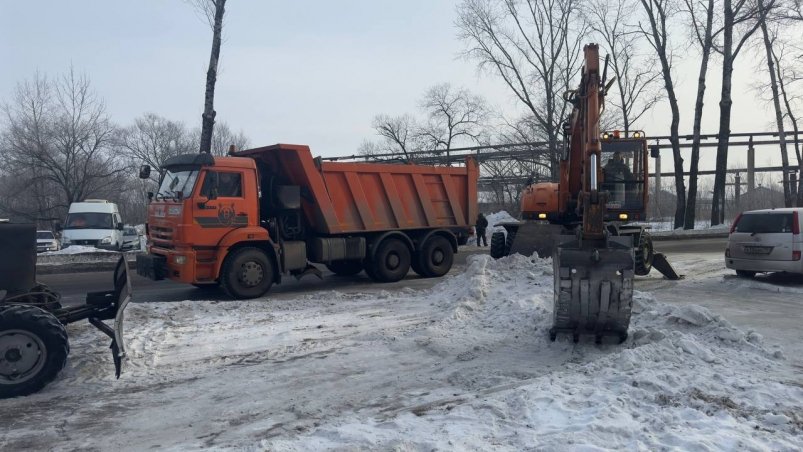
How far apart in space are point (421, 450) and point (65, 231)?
22.9 meters

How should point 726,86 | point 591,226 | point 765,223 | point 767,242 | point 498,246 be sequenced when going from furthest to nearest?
1. point 726,86
2. point 498,246
3. point 765,223
4. point 767,242
5. point 591,226

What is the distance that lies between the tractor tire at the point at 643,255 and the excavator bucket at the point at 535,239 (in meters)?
1.86

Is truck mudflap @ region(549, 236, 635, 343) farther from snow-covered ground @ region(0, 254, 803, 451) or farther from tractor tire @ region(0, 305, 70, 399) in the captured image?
tractor tire @ region(0, 305, 70, 399)

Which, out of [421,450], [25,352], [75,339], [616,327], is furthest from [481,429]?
[75,339]

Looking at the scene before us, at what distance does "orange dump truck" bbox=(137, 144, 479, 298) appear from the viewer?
11.0 meters

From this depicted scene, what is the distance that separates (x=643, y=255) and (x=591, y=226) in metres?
7.79

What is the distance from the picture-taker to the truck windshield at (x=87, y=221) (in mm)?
23031

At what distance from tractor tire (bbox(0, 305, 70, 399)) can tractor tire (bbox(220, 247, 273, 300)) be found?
17.4 feet

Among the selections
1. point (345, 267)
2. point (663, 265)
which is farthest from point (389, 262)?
point (663, 265)

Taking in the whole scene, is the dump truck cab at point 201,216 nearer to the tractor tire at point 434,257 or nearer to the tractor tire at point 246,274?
the tractor tire at point 246,274

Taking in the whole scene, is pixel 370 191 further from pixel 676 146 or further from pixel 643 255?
pixel 676 146

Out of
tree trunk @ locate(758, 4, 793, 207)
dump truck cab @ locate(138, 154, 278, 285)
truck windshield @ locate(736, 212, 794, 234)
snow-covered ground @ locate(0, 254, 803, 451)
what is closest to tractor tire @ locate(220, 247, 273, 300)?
dump truck cab @ locate(138, 154, 278, 285)

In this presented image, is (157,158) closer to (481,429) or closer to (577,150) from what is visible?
(577,150)

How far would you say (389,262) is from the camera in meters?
13.8
